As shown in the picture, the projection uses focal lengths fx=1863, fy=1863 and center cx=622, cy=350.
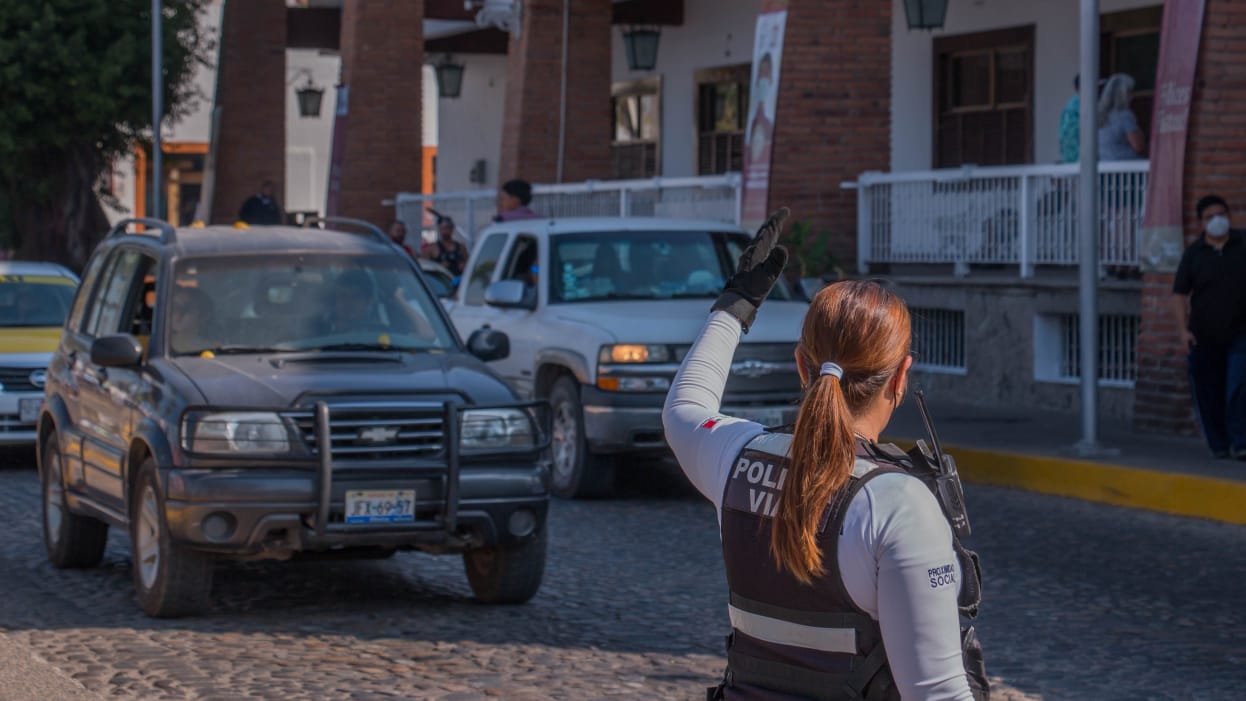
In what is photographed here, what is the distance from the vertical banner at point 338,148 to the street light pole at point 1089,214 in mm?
18375

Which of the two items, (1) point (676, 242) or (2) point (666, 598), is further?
(1) point (676, 242)

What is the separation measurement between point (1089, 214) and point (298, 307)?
19.7ft

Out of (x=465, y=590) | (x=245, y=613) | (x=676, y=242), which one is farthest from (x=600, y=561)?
(x=676, y=242)

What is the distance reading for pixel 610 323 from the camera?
12008mm

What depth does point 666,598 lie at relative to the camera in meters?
8.47

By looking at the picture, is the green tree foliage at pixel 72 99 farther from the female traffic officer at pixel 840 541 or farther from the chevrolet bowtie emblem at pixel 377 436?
the female traffic officer at pixel 840 541

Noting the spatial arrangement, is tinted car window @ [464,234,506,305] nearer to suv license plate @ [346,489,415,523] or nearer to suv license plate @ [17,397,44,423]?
suv license plate @ [17,397,44,423]

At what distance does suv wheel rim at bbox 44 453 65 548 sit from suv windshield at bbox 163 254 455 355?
1.31 m

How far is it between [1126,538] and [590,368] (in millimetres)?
3514

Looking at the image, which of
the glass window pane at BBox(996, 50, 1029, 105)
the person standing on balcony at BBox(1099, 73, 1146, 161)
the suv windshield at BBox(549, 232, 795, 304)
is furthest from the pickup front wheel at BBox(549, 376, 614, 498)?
the glass window pane at BBox(996, 50, 1029, 105)

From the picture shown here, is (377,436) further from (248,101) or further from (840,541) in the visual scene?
(248,101)

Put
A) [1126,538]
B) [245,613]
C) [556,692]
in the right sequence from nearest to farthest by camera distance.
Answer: [556,692] < [245,613] < [1126,538]

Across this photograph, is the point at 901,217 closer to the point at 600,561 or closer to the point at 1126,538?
the point at 1126,538

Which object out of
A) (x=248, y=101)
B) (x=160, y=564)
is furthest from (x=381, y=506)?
(x=248, y=101)
